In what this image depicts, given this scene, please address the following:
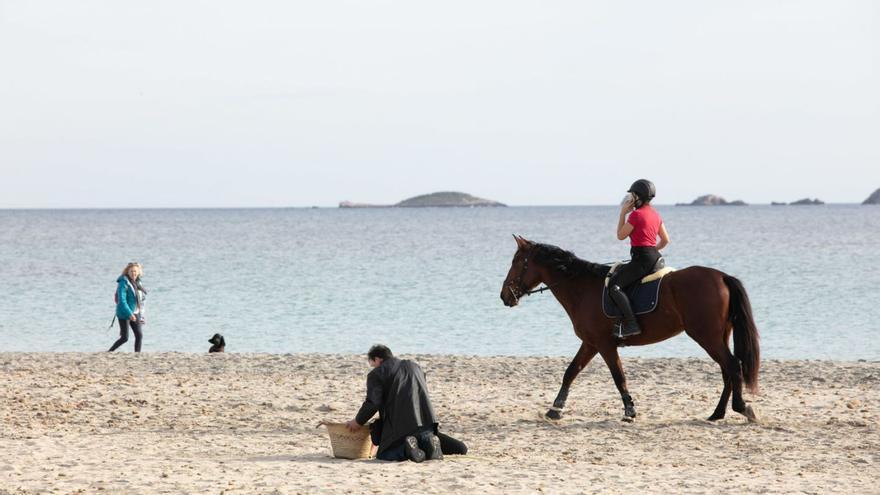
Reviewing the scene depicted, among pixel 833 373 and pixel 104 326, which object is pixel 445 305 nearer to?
pixel 104 326

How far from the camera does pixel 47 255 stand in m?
70.9

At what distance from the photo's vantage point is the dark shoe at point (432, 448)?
10.5m

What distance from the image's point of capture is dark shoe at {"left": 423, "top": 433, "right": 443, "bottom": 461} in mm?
10508

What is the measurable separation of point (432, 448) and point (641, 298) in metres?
3.27

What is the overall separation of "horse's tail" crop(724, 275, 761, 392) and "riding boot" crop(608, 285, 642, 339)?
1.02m

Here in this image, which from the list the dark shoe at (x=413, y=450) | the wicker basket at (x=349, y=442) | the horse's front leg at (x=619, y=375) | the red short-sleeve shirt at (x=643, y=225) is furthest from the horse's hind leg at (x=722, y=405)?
the wicker basket at (x=349, y=442)

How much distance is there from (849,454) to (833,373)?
6.34m

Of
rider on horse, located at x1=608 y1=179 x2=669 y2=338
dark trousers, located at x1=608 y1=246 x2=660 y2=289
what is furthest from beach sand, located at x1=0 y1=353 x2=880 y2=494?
dark trousers, located at x1=608 y1=246 x2=660 y2=289

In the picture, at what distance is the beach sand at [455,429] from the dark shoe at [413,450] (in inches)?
3.1

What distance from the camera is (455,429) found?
12625 mm

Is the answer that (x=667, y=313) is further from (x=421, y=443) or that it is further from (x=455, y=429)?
(x=421, y=443)

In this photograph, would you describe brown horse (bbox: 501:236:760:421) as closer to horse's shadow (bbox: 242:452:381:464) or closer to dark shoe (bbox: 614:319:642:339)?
dark shoe (bbox: 614:319:642:339)

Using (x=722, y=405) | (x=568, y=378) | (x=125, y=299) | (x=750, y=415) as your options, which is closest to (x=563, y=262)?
(x=568, y=378)

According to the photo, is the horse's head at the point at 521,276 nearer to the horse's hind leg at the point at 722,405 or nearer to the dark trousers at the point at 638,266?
the dark trousers at the point at 638,266
